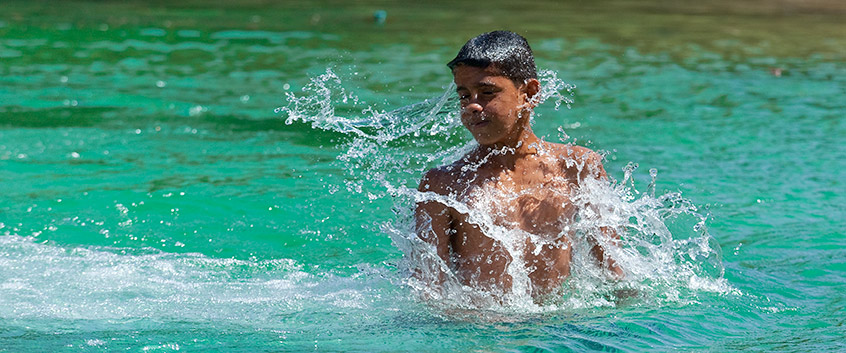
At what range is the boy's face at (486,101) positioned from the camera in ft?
13.2

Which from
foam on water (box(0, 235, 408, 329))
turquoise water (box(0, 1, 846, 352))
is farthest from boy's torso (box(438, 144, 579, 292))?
foam on water (box(0, 235, 408, 329))

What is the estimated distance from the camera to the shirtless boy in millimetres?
4035

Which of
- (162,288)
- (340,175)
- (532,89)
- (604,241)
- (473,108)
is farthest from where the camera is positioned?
(340,175)

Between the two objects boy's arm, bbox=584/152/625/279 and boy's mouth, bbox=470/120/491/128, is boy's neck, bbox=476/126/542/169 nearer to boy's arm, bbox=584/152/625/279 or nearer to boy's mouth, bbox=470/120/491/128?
boy's mouth, bbox=470/120/491/128

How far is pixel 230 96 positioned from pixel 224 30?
11.9 ft

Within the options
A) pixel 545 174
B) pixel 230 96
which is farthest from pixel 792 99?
pixel 545 174

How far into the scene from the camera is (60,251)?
5.43 m

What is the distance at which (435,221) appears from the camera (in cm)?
419

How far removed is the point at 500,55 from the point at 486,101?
187 millimetres

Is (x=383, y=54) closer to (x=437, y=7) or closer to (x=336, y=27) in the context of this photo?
(x=336, y=27)

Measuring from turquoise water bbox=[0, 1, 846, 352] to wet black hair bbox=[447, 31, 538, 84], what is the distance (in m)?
0.69

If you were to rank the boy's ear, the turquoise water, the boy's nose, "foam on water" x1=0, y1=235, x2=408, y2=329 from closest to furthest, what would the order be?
1. the boy's nose
2. the boy's ear
3. the turquoise water
4. "foam on water" x1=0, y1=235, x2=408, y2=329

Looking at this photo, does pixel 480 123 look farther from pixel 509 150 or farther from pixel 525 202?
pixel 525 202

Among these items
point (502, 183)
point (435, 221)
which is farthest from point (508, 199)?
point (435, 221)
